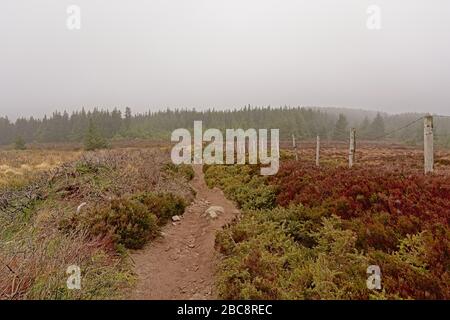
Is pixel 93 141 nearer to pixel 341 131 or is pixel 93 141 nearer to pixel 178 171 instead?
pixel 178 171

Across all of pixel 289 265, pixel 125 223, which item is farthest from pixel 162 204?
pixel 289 265

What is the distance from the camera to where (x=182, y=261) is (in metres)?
6.31

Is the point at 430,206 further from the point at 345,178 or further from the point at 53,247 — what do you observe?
the point at 53,247

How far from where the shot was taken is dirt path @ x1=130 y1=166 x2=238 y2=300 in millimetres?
4965

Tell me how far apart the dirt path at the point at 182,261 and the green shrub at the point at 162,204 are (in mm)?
280

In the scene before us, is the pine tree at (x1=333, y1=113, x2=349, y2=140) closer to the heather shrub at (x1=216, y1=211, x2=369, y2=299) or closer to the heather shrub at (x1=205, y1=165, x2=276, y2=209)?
the heather shrub at (x1=205, y1=165, x2=276, y2=209)

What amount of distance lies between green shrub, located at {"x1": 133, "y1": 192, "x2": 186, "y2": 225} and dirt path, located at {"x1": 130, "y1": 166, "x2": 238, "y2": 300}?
0.92 ft

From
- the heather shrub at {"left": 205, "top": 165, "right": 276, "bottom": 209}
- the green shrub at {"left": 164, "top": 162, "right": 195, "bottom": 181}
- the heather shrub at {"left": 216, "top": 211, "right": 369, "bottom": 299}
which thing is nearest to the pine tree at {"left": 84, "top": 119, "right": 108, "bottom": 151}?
the green shrub at {"left": 164, "top": 162, "right": 195, "bottom": 181}

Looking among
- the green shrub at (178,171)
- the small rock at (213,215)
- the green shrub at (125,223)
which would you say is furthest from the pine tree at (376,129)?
the green shrub at (125,223)

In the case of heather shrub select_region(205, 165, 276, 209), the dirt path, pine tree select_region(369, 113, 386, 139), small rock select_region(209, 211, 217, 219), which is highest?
pine tree select_region(369, 113, 386, 139)

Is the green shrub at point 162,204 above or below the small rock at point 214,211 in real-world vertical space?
above

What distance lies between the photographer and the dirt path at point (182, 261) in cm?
496

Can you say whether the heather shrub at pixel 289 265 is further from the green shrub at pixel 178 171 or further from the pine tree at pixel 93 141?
the pine tree at pixel 93 141
